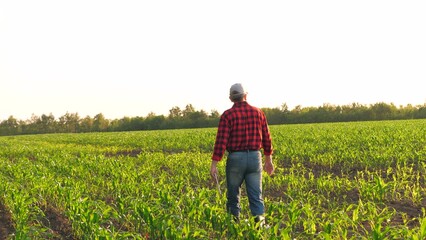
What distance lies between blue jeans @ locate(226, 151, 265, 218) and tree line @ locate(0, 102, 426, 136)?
233 feet

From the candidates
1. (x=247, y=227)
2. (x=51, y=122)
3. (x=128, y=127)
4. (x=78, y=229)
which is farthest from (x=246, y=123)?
(x=51, y=122)

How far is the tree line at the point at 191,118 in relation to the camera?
74938 mm

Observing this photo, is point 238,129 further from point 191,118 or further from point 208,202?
point 191,118

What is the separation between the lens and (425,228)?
15.0 ft

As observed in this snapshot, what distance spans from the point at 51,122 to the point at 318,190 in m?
94.4

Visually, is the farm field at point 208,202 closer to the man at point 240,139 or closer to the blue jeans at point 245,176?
the blue jeans at point 245,176

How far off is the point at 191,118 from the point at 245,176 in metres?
77.6

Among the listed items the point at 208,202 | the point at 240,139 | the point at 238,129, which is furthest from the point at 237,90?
the point at 208,202

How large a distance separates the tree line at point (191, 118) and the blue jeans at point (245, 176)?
7100 centimetres

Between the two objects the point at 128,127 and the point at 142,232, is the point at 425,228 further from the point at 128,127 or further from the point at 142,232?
the point at 128,127

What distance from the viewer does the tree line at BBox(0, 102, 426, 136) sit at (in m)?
74.9

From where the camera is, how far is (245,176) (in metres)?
6.28

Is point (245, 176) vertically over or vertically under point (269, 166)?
under

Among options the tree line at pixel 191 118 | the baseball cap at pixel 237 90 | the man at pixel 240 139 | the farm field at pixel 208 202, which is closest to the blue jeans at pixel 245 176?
the man at pixel 240 139
